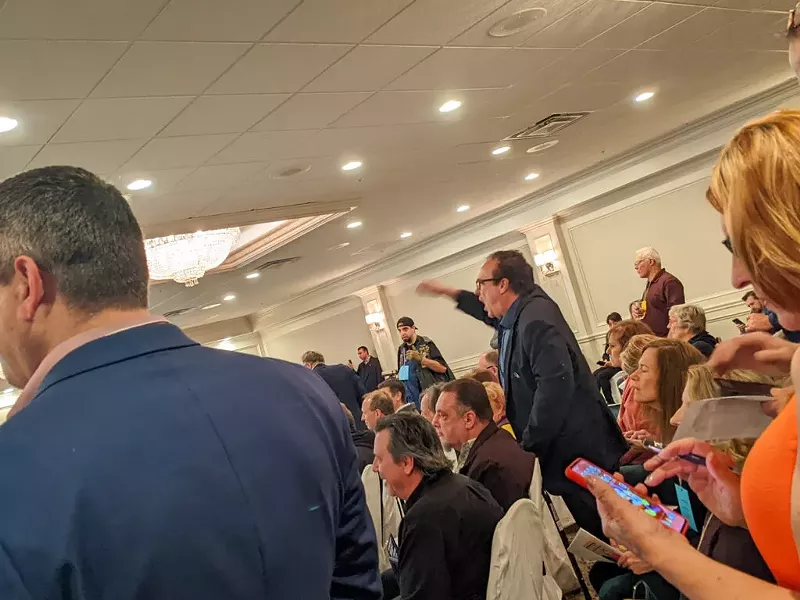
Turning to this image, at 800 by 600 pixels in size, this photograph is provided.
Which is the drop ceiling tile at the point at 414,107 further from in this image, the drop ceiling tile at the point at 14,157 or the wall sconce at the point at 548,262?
the wall sconce at the point at 548,262

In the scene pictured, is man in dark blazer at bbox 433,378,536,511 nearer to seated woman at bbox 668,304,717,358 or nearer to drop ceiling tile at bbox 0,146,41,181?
seated woman at bbox 668,304,717,358

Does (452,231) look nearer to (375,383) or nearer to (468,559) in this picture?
(375,383)

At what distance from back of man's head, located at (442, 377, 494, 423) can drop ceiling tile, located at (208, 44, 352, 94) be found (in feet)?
5.73

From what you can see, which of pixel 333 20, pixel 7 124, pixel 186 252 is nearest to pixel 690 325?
pixel 333 20

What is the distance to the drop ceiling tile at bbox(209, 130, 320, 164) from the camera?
15.0 ft

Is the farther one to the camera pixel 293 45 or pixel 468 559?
pixel 293 45

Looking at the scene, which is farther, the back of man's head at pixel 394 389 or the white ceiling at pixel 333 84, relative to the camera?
the back of man's head at pixel 394 389

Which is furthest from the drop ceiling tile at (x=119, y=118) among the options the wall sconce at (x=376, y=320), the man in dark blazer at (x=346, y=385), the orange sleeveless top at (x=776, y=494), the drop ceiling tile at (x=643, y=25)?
the wall sconce at (x=376, y=320)

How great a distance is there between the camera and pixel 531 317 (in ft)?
9.98

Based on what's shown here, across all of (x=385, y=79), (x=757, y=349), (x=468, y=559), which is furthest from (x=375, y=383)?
(x=757, y=349)

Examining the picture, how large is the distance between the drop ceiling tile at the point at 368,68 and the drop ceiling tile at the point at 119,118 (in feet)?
2.48

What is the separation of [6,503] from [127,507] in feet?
0.35

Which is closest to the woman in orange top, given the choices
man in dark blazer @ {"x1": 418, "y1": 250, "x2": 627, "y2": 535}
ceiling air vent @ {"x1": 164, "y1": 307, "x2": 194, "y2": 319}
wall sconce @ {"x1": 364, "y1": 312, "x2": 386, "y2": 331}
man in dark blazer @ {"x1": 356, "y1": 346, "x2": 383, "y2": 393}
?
man in dark blazer @ {"x1": 418, "y1": 250, "x2": 627, "y2": 535}

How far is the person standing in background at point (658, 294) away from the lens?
19.2 feet
